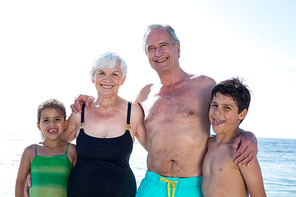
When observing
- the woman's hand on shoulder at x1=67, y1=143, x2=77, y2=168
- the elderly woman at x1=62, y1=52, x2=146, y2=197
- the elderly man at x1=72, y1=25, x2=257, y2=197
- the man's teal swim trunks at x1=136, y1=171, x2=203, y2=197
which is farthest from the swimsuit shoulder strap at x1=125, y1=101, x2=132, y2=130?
the woman's hand on shoulder at x1=67, y1=143, x2=77, y2=168

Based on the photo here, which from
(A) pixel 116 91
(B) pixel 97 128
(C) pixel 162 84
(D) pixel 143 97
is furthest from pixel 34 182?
(C) pixel 162 84

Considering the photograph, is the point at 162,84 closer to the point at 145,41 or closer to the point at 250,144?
the point at 145,41

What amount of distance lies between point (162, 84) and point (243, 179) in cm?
142

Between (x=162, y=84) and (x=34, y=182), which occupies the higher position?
(x=162, y=84)

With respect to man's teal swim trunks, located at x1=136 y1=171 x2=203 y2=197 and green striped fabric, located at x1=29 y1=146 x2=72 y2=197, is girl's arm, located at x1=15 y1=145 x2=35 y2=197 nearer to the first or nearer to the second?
green striped fabric, located at x1=29 y1=146 x2=72 y2=197

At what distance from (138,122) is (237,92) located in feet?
3.70

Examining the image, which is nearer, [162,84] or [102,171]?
[102,171]

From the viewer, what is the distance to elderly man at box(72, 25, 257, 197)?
2.77 m

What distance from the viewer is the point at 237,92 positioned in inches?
101

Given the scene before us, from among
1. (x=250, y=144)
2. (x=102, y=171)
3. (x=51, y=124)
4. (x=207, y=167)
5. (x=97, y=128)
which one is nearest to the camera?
(x=250, y=144)

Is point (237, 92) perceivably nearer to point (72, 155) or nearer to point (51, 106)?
point (72, 155)

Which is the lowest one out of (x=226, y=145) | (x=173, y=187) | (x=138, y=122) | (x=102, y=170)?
(x=173, y=187)

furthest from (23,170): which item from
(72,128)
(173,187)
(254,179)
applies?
(254,179)

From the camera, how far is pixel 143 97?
3.32 metres
